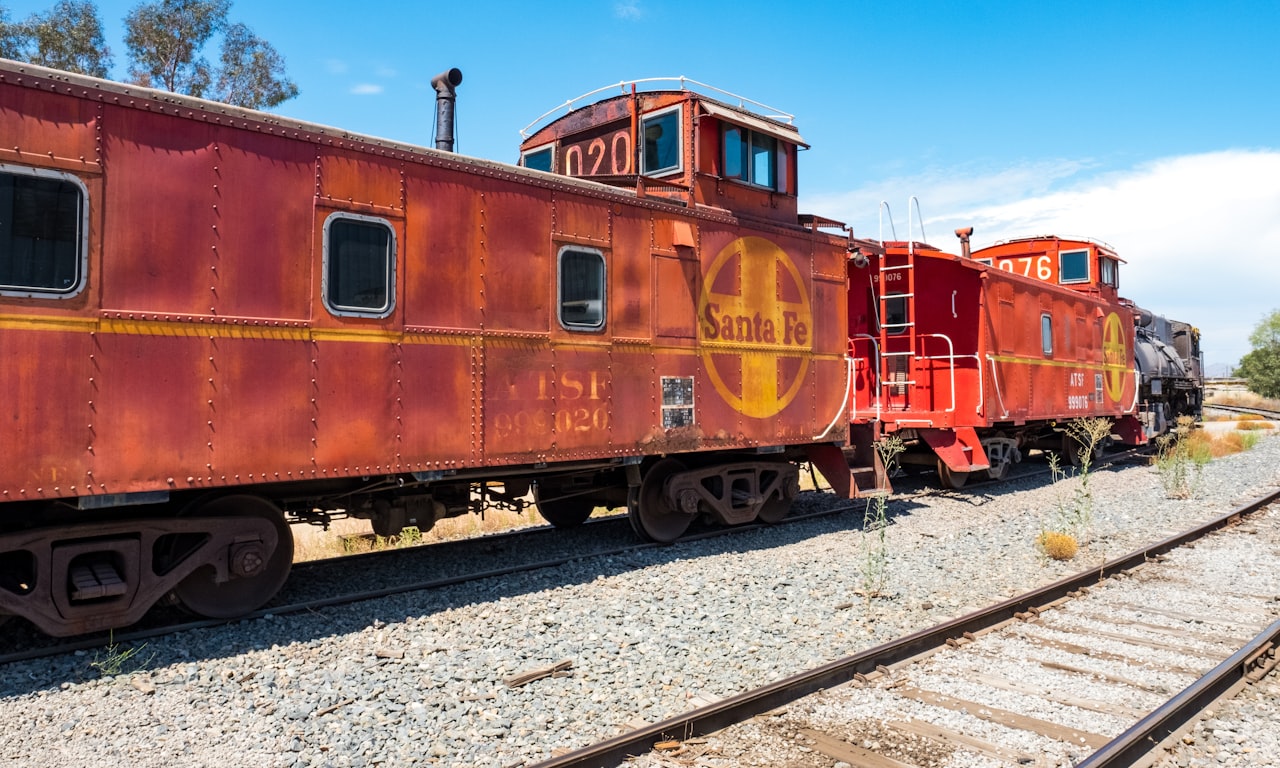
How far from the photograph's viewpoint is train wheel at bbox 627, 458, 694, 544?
8773 millimetres

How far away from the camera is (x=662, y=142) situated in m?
9.36

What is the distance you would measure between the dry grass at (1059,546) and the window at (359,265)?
7.04 meters

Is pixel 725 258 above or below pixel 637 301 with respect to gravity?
above

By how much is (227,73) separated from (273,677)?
30.0m

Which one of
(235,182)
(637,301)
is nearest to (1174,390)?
(637,301)

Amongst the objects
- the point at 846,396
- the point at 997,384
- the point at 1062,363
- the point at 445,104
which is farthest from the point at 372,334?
the point at 1062,363

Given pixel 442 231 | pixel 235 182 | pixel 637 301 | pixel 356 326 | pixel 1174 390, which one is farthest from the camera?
pixel 1174 390

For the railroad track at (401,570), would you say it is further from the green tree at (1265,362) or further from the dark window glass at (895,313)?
the green tree at (1265,362)

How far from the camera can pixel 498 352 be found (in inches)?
277

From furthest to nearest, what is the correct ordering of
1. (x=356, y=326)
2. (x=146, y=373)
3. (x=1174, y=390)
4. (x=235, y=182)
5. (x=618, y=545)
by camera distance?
(x=1174, y=390)
(x=618, y=545)
(x=356, y=326)
(x=235, y=182)
(x=146, y=373)

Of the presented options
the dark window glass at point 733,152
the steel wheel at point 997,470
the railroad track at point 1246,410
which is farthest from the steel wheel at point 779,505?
the railroad track at point 1246,410

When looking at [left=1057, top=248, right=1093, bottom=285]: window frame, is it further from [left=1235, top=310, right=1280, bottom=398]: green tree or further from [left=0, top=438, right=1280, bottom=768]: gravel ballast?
[left=1235, top=310, right=1280, bottom=398]: green tree

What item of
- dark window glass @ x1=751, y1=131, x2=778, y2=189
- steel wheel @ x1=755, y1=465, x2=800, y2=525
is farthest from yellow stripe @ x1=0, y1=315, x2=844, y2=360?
steel wheel @ x1=755, y1=465, x2=800, y2=525

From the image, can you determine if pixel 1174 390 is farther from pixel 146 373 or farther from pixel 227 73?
pixel 227 73
